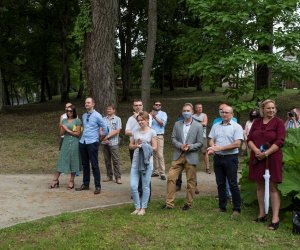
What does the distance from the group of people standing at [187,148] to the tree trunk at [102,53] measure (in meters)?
5.27

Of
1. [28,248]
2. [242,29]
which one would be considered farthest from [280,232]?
[242,29]

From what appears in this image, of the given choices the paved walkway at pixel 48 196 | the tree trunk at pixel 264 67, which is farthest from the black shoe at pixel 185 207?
the tree trunk at pixel 264 67

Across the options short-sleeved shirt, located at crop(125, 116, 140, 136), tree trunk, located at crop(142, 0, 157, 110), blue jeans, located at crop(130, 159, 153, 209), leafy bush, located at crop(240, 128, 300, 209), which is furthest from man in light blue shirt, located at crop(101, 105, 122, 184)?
tree trunk, located at crop(142, 0, 157, 110)

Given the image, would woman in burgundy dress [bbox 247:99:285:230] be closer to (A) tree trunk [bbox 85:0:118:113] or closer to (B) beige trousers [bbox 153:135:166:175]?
(B) beige trousers [bbox 153:135:166:175]

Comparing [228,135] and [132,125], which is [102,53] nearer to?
[132,125]

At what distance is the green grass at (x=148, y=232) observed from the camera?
603 cm

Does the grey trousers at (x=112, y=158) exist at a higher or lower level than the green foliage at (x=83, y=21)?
lower

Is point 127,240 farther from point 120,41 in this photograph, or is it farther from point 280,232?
point 120,41

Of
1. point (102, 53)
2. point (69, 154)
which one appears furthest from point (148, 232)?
point (102, 53)

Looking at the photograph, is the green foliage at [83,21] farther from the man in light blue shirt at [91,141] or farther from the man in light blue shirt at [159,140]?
the man in light blue shirt at [91,141]

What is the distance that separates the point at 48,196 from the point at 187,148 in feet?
10.3

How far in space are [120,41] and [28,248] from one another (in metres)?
26.6

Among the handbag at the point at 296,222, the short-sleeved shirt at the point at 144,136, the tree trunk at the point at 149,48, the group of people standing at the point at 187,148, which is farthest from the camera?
the tree trunk at the point at 149,48

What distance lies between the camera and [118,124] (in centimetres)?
1005
